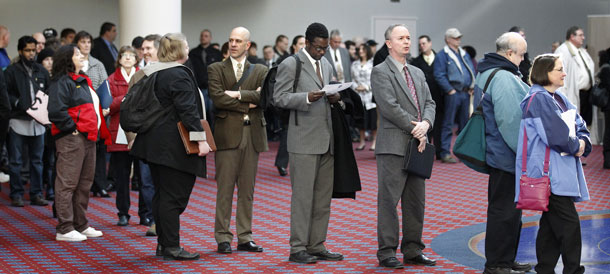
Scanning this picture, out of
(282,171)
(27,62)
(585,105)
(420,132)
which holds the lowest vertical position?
(282,171)

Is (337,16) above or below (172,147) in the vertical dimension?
above

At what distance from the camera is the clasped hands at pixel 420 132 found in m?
6.43

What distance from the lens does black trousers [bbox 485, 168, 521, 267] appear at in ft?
20.0

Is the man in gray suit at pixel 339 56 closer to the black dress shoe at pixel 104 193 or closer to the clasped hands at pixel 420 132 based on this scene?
the black dress shoe at pixel 104 193

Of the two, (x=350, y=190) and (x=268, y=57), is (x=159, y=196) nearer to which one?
(x=350, y=190)

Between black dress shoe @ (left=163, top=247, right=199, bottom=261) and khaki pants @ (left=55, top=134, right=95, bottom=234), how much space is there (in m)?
1.29

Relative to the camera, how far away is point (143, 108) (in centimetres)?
666

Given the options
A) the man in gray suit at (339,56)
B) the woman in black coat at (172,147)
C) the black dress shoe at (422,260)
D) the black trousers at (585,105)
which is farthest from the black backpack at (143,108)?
the black trousers at (585,105)

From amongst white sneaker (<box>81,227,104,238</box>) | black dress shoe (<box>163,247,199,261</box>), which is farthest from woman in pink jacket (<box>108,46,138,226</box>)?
black dress shoe (<box>163,247,199,261</box>)

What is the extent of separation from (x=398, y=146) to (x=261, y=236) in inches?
72.3

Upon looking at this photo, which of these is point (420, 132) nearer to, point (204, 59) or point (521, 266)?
point (521, 266)

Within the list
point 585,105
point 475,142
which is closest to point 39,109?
point 475,142

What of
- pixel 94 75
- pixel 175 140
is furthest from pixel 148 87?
pixel 94 75

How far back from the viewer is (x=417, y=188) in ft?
21.7
